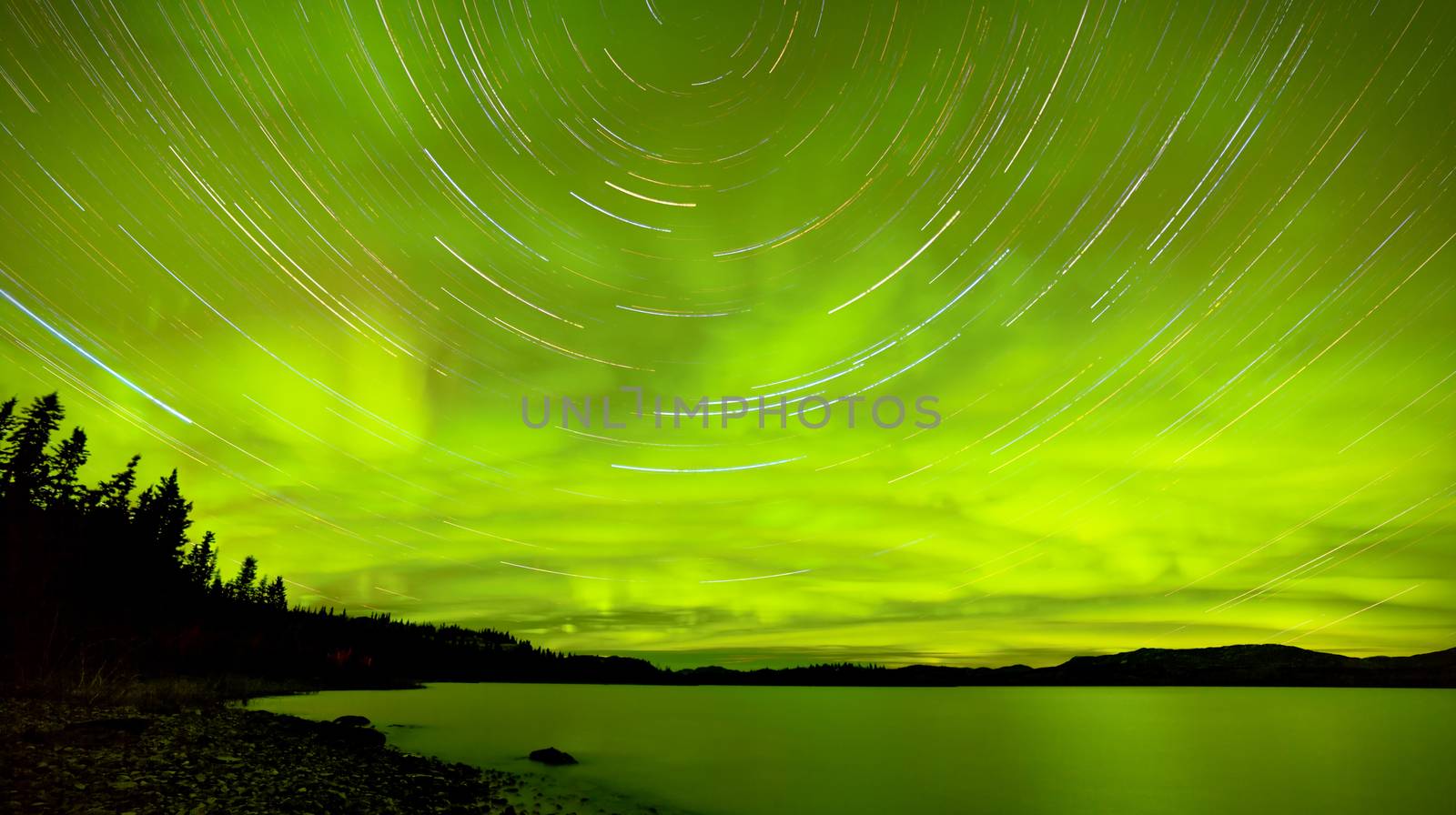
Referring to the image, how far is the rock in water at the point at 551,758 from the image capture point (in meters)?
42.0

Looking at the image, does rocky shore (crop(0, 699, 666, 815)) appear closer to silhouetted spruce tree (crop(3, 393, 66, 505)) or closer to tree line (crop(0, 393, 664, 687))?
tree line (crop(0, 393, 664, 687))

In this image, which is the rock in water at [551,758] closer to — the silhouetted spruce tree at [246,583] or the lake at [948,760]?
the lake at [948,760]

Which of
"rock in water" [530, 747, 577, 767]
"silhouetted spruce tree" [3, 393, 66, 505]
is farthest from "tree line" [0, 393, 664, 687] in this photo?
"rock in water" [530, 747, 577, 767]

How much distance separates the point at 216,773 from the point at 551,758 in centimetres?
2546

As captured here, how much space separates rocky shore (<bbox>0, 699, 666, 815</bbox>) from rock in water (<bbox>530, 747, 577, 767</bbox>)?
10.3 metres

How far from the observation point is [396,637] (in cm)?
17138

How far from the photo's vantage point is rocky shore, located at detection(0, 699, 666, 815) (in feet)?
50.1

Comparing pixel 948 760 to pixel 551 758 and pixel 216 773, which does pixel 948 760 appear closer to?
pixel 551 758

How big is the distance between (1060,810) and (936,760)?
2014cm

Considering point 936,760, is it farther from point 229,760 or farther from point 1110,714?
point 1110,714

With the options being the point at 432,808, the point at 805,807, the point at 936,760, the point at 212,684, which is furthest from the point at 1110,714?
the point at 432,808

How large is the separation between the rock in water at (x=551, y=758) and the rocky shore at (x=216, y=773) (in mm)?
10329

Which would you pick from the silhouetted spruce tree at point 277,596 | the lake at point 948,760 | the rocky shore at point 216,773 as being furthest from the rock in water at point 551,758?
the silhouetted spruce tree at point 277,596

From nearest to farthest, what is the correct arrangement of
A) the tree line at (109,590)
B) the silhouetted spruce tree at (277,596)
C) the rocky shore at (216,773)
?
the rocky shore at (216,773) < the tree line at (109,590) < the silhouetted spruce tree at (277,596)
